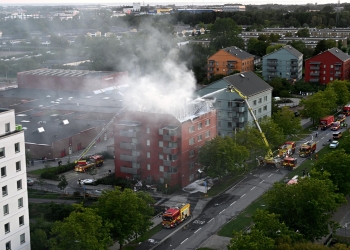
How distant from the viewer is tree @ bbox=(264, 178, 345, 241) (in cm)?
1162

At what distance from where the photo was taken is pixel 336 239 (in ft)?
40.3

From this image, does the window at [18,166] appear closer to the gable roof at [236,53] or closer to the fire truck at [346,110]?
the fire truck at [346,110]

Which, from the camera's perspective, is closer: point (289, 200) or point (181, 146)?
point (289, 200)

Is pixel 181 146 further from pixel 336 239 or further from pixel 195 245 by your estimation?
pixel 336 239

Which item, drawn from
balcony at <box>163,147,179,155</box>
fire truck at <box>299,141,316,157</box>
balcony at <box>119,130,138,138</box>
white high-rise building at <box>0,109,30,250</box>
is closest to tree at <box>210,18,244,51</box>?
fire truck at <box>299,141,316,157</box>

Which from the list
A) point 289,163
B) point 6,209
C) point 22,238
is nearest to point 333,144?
point 289,163

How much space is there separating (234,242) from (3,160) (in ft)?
15.5

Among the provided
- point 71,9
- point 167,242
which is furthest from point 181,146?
point 71,9

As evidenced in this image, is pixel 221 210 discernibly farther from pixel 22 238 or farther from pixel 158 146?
pixel 22 238

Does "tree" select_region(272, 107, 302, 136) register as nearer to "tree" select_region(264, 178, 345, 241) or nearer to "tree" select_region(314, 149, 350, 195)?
"tree" select_region(314, 149, 350, 195)

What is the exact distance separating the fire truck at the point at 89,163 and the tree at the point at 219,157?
4.37 meters

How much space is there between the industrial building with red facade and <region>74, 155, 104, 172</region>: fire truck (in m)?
1.81

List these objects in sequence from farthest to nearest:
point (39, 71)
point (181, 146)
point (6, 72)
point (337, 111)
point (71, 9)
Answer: point (71, 9) → point (6, 72) → point (39, 71) → point (337, 111) → point (181, 146)

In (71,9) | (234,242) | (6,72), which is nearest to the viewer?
(234,242)
